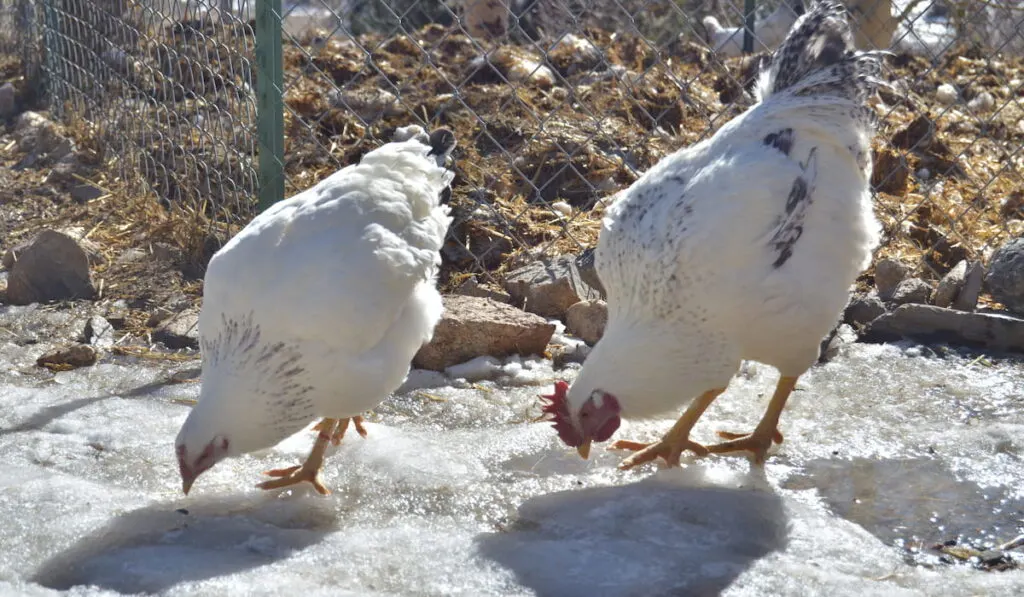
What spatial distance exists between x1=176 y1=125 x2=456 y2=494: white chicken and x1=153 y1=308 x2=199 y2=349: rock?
89cm

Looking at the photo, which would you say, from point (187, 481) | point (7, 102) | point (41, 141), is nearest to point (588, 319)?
point (187, 481)

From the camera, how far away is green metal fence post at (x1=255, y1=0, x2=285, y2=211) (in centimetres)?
407

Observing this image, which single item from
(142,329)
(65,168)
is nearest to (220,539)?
(142,329)

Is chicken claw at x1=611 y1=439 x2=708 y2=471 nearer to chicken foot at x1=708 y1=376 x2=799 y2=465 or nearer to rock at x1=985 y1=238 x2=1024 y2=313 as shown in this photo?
chicken foot at x1=708 y1=376 x2=799 y2=465

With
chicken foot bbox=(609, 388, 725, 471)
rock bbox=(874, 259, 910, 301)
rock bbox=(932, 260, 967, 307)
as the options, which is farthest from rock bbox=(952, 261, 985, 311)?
chicken foot bbox=(609, 388, 725, 471)

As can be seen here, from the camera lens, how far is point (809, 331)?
2.98 meters

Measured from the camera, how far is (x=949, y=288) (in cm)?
404

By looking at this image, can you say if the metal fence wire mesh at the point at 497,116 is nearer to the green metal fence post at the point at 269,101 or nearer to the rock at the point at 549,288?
the green metal fence post at the point at 269,101

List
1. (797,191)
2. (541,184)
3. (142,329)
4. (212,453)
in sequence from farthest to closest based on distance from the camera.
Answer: (541,184) → (142,329) → (797,191) → (212,453)

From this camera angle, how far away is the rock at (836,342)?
3828mm

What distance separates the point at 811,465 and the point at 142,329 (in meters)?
2.48

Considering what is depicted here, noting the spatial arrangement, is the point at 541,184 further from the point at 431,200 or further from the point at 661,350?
the point at 661,350

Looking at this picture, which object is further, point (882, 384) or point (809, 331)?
point (882, 384)

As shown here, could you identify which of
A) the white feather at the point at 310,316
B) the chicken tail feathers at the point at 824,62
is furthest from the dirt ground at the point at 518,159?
the white feather at the point at 310,316
